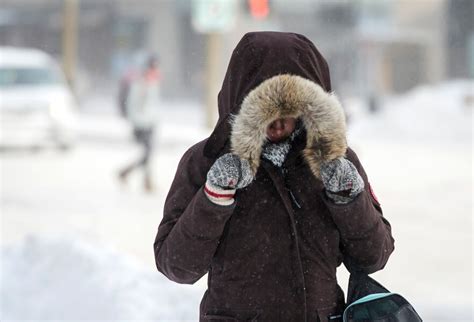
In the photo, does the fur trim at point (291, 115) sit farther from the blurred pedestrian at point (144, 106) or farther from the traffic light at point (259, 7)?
the traffic light at point (259, 7)

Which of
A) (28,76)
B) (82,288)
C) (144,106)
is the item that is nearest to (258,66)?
(82,288)

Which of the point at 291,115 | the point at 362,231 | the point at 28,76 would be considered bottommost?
the point at 28,76

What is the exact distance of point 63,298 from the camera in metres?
5.27

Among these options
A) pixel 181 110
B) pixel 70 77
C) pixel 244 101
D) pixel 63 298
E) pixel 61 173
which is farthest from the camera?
pixel 181 110

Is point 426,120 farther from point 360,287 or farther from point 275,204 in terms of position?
point 275,204

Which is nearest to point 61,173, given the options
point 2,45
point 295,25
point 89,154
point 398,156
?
point 89,154

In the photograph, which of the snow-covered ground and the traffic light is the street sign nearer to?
the traffic light

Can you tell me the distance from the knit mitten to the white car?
12.7 m

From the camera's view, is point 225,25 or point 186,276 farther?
point 225,25

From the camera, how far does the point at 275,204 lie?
2326mm

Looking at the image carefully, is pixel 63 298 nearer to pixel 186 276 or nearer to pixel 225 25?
pixel 186 276

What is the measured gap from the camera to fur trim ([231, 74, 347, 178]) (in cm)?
224

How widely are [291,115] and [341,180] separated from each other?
0.23 meters

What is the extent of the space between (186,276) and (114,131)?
18.7m
